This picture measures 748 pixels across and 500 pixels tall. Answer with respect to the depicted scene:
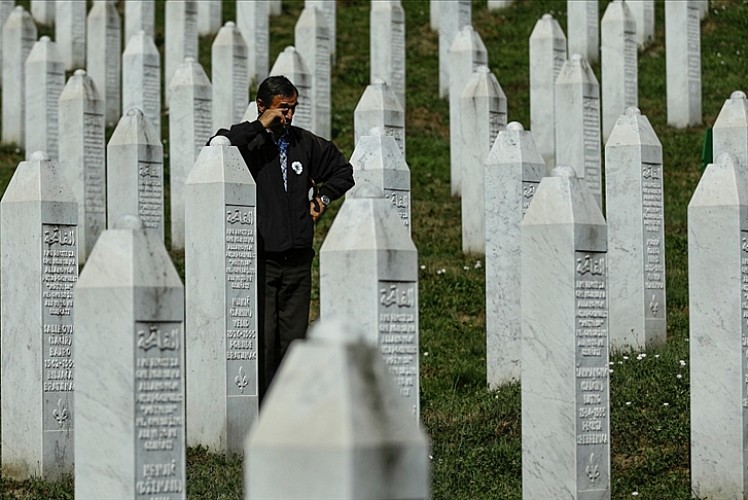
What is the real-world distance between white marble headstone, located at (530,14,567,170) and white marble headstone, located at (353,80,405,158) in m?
2.95

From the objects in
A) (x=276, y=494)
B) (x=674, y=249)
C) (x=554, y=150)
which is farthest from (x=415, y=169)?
(x=276, y=494)

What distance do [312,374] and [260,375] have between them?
21.8ft

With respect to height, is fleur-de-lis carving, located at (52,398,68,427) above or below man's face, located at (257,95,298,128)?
below

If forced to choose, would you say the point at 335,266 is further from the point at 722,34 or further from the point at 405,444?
the point at 722,34

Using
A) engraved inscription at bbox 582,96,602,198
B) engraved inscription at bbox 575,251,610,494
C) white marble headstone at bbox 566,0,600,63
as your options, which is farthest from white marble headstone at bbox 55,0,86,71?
engraved inscription at bbox 575,251,610,494

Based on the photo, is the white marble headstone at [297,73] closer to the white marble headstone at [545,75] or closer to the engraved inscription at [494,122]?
the white marble headstone at [545,75]

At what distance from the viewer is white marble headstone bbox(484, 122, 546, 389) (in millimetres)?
12867

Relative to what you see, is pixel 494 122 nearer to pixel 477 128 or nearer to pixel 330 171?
pixel 477 128

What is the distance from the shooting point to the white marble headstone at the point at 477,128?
1656 centimetres

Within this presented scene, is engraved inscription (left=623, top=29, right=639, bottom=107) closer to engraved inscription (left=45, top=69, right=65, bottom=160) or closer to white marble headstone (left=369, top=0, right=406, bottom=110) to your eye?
white marble headstone (left=369, top=0, right=406, bottom=110)

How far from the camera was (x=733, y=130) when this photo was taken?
615 inches

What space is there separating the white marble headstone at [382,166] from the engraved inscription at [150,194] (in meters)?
3.34

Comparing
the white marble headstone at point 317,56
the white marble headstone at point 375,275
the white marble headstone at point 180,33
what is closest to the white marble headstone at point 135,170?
the white marble headstone at point 317,56

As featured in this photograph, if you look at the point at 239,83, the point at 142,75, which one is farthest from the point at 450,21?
the point at 142,75
